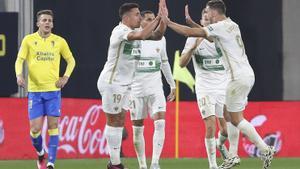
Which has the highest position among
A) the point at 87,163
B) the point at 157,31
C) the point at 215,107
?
the point at 157,31

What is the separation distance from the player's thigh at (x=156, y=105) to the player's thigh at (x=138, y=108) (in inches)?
3.4

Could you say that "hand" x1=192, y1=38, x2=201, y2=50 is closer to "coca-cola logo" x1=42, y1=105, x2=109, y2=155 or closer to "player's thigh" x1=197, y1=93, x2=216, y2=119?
"player's thigh" x1=197, y1=93, x2=216, y2=119

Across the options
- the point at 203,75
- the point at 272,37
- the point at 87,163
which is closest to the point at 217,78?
the point at 203,75

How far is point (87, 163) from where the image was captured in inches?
766

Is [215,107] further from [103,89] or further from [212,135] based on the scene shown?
[103,89]

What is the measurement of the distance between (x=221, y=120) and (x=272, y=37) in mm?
5730

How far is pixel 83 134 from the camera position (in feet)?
69.5

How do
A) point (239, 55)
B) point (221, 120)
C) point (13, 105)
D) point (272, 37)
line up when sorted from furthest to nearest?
point (272, 37) → point (13, 105) → point (221, 120) → point (239, 55)

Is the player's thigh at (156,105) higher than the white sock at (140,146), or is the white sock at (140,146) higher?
the player's thigh at (156,105)

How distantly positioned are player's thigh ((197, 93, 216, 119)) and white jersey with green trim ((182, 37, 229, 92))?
10cm

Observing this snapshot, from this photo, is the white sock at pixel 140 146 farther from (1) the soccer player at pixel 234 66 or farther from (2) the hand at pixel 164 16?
(2) the hand at pixel 164 16

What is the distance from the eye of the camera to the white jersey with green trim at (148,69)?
16.9m

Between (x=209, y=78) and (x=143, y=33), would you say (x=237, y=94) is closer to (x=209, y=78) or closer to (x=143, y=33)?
(x=143, y=33)

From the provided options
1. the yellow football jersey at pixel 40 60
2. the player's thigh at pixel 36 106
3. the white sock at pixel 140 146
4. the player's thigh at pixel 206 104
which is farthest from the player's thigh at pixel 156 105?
A: the player's thigh at pixel 36 106
